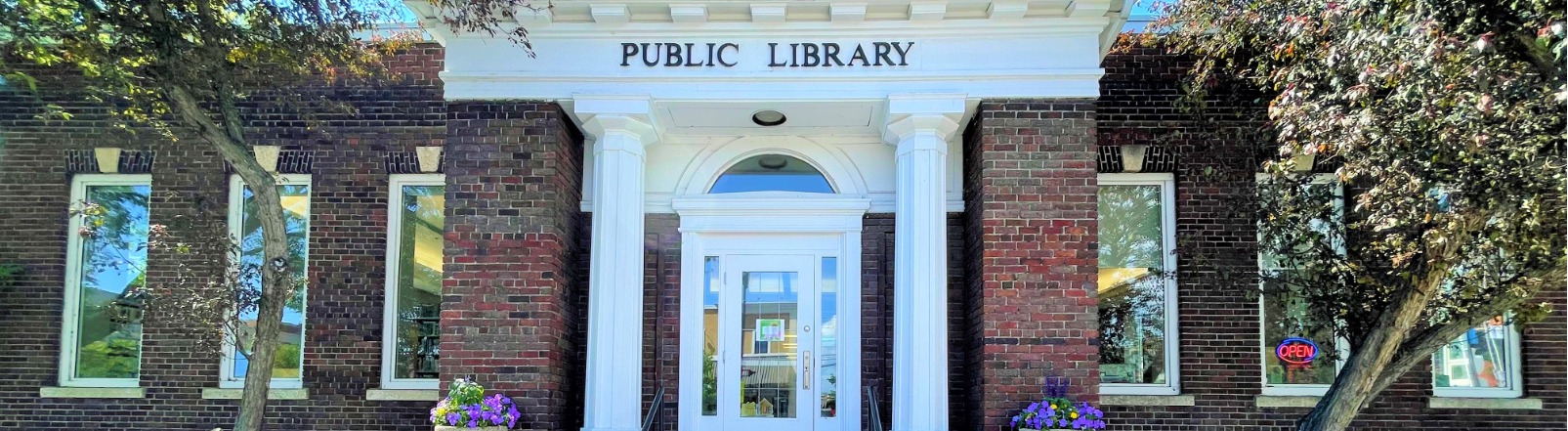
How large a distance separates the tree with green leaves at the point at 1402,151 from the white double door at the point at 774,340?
3272mm

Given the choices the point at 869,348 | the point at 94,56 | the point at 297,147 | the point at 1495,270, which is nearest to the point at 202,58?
the point at 94,56

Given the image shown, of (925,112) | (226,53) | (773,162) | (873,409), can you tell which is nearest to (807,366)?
(873,409)

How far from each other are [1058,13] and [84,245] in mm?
8289

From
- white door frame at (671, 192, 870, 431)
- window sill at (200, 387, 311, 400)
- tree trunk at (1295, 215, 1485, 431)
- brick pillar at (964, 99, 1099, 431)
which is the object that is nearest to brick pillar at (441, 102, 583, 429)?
white door frame at (671, 192, 870, 431)

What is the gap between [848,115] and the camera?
9719 millimetres

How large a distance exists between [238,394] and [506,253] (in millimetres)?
3054

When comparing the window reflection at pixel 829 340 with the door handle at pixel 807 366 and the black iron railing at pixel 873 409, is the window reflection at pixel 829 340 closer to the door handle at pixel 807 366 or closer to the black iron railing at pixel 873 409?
the door handle at pixel 807 366

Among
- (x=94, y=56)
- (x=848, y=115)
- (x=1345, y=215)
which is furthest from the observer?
(x=848, y=115)

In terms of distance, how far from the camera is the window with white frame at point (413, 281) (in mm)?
10562

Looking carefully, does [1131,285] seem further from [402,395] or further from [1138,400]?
[402,395]

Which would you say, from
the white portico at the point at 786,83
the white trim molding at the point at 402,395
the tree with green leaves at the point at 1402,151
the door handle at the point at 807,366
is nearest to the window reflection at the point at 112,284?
the white trim molding at the point at 402,395

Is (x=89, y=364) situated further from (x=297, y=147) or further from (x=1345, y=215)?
(x=1345, y=215)

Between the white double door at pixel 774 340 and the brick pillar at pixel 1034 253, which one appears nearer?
the brick pillar at pixel 1034 253

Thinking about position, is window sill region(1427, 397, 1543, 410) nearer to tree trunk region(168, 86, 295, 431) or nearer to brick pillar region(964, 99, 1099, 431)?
brick pillar region(964, 99, 1099, 431)
